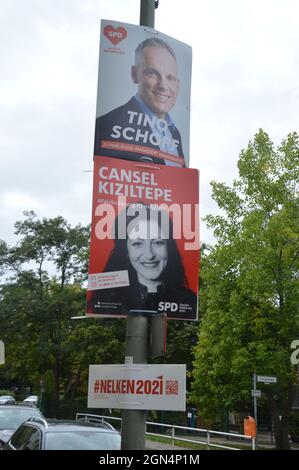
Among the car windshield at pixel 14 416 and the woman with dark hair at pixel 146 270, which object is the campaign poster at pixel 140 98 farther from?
the car windshield at pixel 14 416

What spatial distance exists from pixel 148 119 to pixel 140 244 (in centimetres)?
165

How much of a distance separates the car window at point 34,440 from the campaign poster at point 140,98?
379 centimetres

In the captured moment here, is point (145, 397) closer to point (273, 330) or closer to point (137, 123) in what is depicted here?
point (137, 123)


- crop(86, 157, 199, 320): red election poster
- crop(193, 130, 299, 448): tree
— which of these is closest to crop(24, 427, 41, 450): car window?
crop(86, 157, 199, 320): red election poster

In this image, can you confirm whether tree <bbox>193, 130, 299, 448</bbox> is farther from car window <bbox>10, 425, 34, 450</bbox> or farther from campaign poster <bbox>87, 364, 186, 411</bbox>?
campaign poster <bbox>87, 364, 186, 411</bbox>

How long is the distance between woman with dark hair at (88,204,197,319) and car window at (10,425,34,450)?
9.16ft

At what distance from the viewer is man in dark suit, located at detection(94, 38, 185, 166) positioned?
7328 millimetres

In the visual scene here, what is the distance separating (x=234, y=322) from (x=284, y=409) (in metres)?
3.64

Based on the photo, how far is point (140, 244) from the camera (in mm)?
6949

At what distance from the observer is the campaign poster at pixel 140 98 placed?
24.2ft

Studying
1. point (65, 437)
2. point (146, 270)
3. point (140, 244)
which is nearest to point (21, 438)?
point (65, 437)

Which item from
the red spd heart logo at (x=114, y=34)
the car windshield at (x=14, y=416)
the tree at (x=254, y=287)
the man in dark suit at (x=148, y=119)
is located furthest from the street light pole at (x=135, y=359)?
the tree at (x=254, y=287)

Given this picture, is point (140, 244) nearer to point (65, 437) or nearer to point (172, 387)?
point (172, 387)
